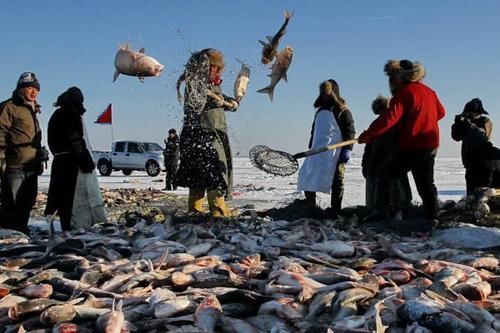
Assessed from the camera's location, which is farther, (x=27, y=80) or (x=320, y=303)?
(x=27, y=80)

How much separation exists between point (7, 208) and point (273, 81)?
3.54 meters

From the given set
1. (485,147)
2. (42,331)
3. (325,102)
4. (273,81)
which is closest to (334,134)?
(325,102)

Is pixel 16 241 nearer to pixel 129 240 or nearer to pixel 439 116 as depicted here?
pixel 129 240

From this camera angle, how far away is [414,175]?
23.1ft

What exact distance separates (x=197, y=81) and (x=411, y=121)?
2512mm

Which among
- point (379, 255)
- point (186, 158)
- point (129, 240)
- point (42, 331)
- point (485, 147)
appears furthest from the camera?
point (485, 147)

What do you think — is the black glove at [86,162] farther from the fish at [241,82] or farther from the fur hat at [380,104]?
the fur hat at [380,104]

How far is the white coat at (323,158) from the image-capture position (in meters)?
8.25

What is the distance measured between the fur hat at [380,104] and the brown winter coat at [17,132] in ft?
14.9

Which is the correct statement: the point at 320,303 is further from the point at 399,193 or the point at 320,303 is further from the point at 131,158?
the point at 131,158

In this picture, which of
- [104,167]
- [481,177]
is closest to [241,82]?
[481,177]

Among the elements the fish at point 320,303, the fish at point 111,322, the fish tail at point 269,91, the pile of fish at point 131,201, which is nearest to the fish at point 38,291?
the fish at point 111,322

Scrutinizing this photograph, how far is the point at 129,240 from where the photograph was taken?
5305mm

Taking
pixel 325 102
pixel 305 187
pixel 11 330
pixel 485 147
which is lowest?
pixel 11 330
